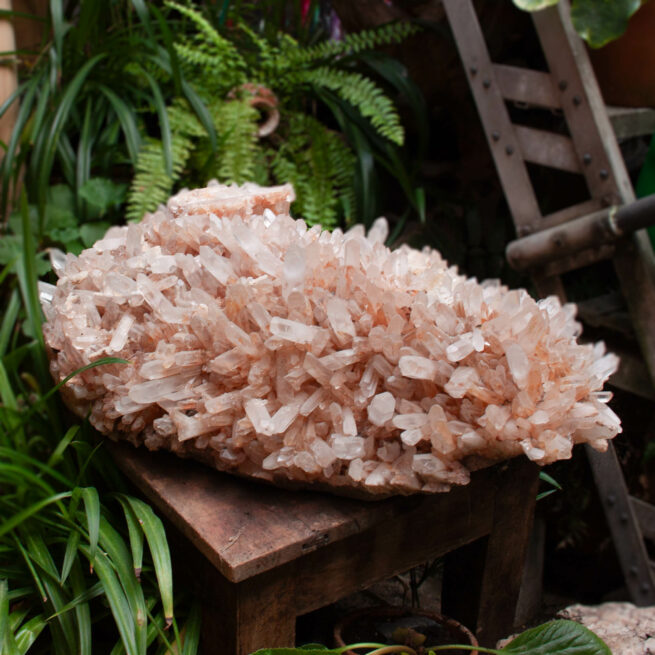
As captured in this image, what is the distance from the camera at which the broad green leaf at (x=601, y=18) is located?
1.73 meters

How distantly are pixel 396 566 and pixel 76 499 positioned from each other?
0.49 m

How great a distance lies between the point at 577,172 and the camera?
1.90 m

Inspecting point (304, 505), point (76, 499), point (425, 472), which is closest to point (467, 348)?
point (425, 472)

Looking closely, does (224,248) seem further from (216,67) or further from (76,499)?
(216,67)

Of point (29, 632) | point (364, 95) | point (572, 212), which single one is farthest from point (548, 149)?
point (29, 632)

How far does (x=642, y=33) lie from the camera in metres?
1.86

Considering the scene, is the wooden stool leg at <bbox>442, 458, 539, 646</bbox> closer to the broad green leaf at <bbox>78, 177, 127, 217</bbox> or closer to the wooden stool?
the wooden stool

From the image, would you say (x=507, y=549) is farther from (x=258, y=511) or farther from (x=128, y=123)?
(x=128, y=123)

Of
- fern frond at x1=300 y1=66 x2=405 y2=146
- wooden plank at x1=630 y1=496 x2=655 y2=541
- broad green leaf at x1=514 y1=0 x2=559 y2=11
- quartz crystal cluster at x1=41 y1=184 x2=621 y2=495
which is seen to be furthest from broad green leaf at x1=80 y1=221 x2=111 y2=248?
wooden plank at x1=630 y1=496 x2=655 y2=541

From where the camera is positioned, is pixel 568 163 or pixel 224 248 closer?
pixel 224 248

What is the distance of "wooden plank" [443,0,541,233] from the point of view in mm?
2008

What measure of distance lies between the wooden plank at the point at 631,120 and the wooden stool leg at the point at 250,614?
1629 millimetres

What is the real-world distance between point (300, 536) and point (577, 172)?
4.81 ft

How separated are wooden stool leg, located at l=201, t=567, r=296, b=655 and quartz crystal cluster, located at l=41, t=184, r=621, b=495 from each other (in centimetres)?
14
